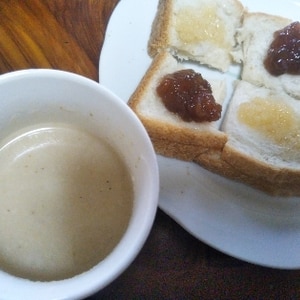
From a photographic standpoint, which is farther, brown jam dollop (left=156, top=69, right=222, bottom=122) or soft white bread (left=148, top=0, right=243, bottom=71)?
soft white bread (left=148, top=0, right=243, bottom=71)

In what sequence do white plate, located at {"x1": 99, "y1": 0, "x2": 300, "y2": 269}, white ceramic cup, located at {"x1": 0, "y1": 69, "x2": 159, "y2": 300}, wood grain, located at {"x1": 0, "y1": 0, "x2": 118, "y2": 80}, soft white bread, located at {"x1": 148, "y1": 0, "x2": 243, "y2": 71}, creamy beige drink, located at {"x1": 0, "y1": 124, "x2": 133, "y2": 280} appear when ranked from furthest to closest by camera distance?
soft white bread, located at {"x1": 148, "y1": 0, "x2": 243, "y2": 71} → wood grain, located at {"x1": 0, "y1": 0, "x2": 118, "y2": 80} → white plate, located at {"x1": 99, "y1": 0, "x2": 300, "y2": 269} → creamy beige drink, located at {"x1": 0, "y1": 124, "x2": 133, "y2": 280} → white ceramic cup, located at {"x1": 0, "y1": 69, "x2": 159, "y2": 300}

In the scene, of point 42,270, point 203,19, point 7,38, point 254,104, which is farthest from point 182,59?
point 42,270

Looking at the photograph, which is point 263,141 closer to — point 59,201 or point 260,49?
point 260,49

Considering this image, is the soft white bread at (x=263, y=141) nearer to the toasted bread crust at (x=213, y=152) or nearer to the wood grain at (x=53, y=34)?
the toasted bread crust at (x=213, y=152)

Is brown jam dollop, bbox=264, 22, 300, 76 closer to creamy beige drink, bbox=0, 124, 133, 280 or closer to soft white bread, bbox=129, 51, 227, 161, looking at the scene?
soft white bread, bbox=129, 51, 227, 161

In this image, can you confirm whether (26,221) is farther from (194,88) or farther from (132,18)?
(132,18)

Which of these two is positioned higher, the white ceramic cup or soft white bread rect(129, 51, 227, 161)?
the white ceramic cup

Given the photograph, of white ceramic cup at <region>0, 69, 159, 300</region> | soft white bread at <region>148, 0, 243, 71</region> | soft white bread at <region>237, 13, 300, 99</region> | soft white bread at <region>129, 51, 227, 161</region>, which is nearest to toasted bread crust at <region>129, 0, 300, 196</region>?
soft white bread at <region>129, 51, 227, 161</region>
